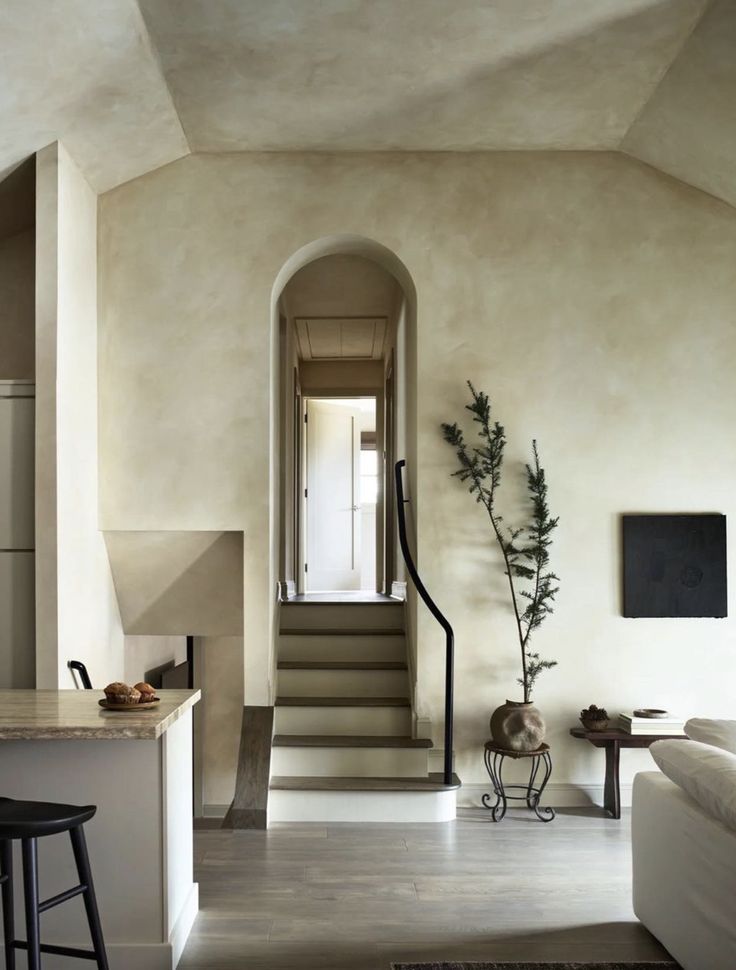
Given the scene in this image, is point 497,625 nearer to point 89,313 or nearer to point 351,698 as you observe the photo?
point 351,698

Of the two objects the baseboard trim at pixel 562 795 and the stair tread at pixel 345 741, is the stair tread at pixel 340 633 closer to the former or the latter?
the stair tread at pixel 345 741

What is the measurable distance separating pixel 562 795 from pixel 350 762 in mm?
1231

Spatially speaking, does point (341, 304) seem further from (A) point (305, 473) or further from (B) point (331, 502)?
(B) point (331, 502)

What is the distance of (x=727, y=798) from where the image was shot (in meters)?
2.83

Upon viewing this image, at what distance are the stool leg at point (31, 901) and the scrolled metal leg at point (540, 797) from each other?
3.17 m

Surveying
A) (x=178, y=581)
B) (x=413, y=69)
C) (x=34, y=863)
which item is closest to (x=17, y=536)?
(x=178, y=581)

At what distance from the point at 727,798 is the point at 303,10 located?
352 cm

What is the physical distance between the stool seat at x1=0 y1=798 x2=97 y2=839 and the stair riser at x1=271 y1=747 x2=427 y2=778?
2.69 metres

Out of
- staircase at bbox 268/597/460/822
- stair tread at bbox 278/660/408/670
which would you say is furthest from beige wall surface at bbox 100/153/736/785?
stair tread at bbox 278/660/408/670

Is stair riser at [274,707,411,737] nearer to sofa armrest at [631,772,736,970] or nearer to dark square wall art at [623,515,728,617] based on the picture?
dark square wall art at [623,515,728,617]

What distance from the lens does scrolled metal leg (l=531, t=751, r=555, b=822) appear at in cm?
518

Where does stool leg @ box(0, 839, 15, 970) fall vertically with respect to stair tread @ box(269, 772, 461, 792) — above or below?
above

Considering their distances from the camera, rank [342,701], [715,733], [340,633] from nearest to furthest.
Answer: [715,733], [342,701], [340,633]

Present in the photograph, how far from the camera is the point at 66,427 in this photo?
4.91 meters
